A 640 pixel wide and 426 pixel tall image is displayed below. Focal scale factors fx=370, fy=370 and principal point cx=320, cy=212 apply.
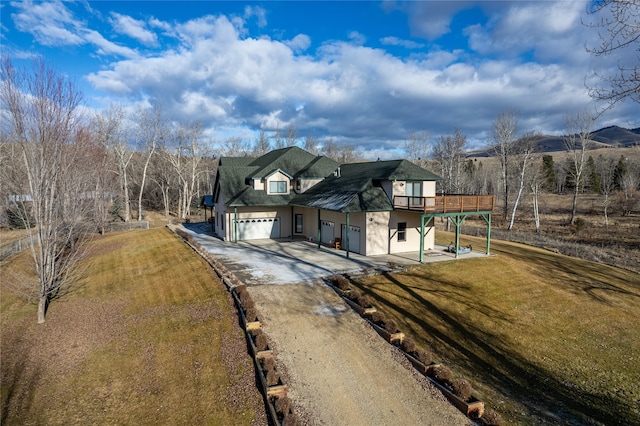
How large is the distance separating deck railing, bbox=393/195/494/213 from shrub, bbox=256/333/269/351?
12837mm

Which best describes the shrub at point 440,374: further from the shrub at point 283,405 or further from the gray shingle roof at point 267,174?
the gray shingle roof at point 267,174

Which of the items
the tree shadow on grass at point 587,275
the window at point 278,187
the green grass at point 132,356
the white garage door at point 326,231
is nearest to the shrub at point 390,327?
the green grass at point 132,356

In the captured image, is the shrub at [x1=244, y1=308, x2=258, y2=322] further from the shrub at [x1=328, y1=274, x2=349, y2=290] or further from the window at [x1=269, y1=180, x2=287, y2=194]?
the window at [x1=269, y1=180, x2=287, y2=194]

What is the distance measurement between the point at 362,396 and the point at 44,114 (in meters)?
16.9

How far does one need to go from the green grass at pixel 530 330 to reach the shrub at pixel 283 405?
567 centimetres

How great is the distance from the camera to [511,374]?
40.5 ft

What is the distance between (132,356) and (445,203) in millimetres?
17640

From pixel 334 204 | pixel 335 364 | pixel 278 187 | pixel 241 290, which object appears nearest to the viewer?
pixel 335 364

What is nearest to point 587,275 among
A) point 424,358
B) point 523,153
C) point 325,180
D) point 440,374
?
point 424,358

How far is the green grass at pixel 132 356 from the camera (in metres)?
10.3

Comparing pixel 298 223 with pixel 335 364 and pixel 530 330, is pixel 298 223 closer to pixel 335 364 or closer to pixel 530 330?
pixel 530 330

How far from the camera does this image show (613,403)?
36.7 feet

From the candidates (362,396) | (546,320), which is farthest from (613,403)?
(362,396)

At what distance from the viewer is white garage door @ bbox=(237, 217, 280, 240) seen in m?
29.3
